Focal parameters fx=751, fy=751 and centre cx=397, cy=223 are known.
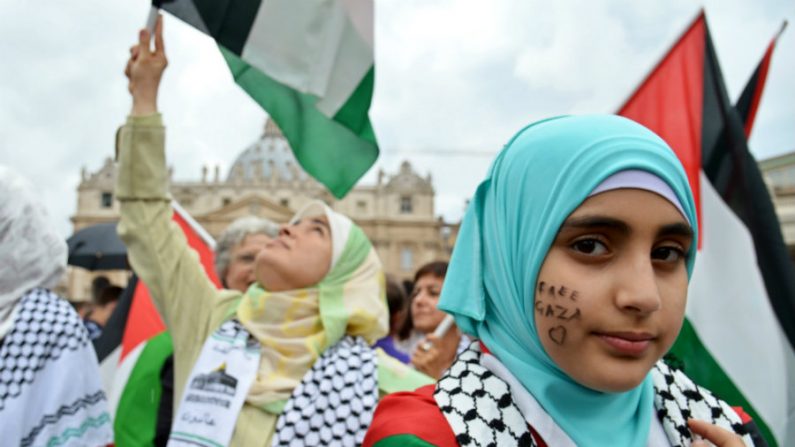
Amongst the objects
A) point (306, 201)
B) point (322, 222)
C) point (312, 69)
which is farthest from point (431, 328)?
point (306, 201)

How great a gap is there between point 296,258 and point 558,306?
1.51 m

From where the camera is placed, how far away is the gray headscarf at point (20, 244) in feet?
7.34

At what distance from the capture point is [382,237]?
5981cm

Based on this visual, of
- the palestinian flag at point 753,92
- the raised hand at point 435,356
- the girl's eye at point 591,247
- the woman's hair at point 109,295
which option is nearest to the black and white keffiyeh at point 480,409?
the girl's eye at point 591,247

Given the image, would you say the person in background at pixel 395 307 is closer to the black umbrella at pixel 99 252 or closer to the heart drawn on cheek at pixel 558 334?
the heart drawn on cheek at pixel 558 334

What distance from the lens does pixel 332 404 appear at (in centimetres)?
225

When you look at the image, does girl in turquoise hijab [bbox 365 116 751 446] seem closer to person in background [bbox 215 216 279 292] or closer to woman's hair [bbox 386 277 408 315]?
person in background [bbox 215 216 279 292]

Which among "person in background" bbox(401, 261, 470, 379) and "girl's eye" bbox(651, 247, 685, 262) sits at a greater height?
"girl's eye" bbox(651, 247, 685, 262)

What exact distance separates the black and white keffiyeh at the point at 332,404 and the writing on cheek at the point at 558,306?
1.26m

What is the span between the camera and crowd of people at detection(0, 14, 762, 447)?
3.48 ft

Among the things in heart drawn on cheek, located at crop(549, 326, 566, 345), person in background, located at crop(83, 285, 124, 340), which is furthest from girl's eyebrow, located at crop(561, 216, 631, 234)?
person in background, located at crop(83, 285, 124, 340)

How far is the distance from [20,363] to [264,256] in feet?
2.51

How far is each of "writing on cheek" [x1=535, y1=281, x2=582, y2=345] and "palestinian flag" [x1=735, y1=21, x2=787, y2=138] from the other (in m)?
2.50

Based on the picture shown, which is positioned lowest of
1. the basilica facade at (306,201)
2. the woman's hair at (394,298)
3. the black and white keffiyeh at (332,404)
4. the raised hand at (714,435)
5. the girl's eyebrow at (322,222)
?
the black and white keffiyeh at (332,404)
